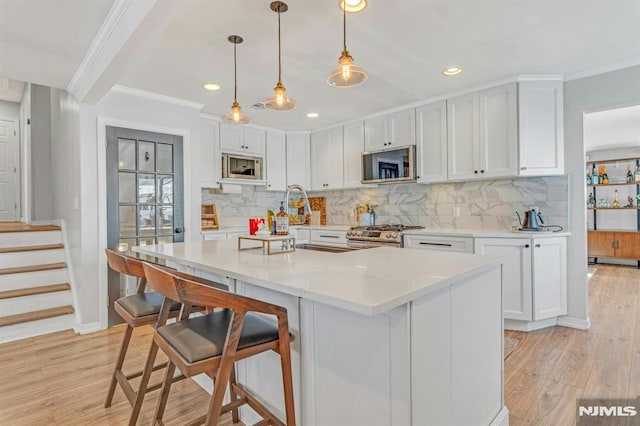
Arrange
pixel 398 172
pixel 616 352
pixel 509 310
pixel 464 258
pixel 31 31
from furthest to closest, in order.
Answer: pixel 398 172 → pixel 509 310 → pixel 616 352 → pixel 31 31 → pixel 464 258

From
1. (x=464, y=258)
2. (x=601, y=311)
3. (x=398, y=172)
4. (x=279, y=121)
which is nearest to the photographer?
(x=464, y=258)

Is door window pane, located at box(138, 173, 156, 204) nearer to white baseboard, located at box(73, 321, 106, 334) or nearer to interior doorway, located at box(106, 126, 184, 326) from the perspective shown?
interior doorway, located at box(106, 126, 184, 326)

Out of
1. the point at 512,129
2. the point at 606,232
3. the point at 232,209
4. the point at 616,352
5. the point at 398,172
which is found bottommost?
the point at 616,352

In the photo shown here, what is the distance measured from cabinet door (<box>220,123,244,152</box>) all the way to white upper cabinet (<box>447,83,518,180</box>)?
8.80ft

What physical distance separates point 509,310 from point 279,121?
11.6ft

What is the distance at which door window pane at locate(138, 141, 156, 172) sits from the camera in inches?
138

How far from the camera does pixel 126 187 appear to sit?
11.2ft

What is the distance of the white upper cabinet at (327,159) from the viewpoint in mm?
4852

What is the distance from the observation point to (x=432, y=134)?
3.83 meters

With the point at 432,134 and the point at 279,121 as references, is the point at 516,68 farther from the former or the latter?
the point at 279,121

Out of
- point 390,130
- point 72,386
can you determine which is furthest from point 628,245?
point 72,386

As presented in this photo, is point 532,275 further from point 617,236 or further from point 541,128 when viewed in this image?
point 617,236

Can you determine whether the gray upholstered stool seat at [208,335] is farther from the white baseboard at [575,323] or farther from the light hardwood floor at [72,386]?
the white baseboard at [575,323]

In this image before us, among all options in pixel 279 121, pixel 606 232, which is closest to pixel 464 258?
pixel 279 121
